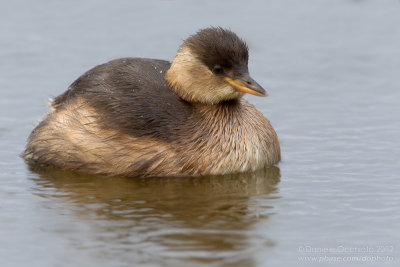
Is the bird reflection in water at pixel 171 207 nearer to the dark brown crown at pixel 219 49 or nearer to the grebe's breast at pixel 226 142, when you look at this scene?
the grebe's breast at pixel 226 142

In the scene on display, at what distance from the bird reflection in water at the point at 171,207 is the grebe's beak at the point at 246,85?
1032 mm

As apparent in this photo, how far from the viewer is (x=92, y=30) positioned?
675 inches

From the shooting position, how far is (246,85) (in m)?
10.6

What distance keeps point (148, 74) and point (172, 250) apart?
11.1ft

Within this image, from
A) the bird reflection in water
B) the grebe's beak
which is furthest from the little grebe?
the bird reflection in water

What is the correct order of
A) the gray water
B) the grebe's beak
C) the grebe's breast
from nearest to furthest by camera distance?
the gray water < the grebe's beak < the grebe's breast

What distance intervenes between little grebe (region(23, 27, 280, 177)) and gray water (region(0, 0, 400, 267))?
0.21m

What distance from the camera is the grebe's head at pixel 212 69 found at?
420 inches

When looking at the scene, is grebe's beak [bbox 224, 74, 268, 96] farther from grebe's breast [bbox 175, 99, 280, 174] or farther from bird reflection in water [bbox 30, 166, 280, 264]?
bird reflection in water [bbox 30, 166, 280, 264]

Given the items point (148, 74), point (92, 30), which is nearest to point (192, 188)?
point (148, 74)

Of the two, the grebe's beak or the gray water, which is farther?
the grebe's beak

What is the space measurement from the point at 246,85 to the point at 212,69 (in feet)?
1.58

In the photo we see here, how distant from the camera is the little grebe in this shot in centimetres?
1062

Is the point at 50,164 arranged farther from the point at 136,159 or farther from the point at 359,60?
the point at 359,60
